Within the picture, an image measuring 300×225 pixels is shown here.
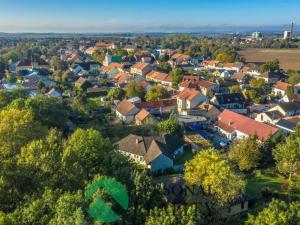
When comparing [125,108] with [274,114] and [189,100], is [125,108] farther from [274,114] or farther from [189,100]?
[274,114]

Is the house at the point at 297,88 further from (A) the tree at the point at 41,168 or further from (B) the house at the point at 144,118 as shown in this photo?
(A) the tree at the point at 41,168

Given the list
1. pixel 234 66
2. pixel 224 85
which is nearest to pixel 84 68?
pixel 224 85

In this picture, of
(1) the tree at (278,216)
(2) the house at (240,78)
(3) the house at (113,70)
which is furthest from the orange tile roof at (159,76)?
(1) the tree at (278,216)

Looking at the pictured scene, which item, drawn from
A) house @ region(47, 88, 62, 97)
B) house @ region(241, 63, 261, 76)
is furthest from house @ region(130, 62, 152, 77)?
house @ region(47, 88, 62, 97)

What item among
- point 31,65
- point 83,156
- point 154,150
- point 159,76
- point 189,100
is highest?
point 83,156

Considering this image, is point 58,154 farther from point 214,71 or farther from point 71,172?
point 214,71

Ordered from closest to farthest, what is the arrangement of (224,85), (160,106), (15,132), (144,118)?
1. (15,132)
2. (144,118)
3. (160,106)
4. (224,85)
